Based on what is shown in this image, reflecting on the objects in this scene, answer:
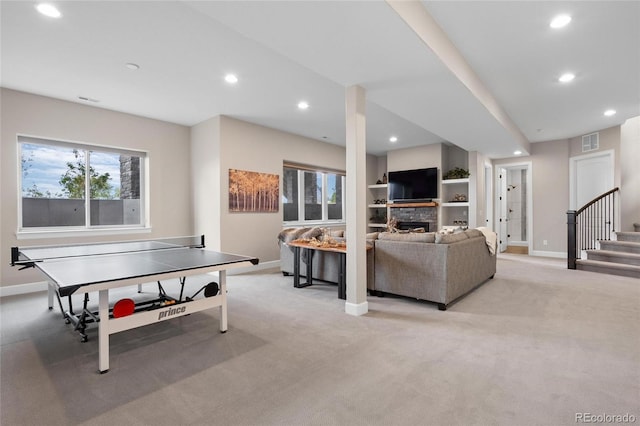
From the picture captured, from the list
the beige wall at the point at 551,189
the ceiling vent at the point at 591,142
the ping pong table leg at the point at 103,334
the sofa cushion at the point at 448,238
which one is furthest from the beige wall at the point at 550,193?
the ping pong table leg at the point at 103,334

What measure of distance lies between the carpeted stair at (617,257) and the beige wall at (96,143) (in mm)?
7457

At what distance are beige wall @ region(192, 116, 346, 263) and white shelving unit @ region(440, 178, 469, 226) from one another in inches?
151

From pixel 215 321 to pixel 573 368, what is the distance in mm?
2985

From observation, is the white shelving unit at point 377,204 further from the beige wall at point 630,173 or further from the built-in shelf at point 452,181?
the beige wall at point 630,173

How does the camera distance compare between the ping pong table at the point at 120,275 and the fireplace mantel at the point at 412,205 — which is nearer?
the ping pong table at the point at 120,275

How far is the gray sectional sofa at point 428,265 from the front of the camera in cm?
350

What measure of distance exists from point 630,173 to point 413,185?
14.0ft

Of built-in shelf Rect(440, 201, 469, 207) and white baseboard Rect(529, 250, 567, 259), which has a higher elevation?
built-in shelf Rect(440, 201, 469, 207)

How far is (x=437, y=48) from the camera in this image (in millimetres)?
2766

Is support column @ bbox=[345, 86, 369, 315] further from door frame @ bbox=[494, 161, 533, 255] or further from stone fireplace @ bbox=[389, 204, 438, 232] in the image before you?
door frame @ bbox=[494, 161, 533, 255]

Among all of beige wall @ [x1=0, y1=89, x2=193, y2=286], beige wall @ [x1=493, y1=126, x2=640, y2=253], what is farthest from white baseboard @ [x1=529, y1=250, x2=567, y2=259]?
beige wall @ [x1=0, y1=89, x2=193, y2=286]

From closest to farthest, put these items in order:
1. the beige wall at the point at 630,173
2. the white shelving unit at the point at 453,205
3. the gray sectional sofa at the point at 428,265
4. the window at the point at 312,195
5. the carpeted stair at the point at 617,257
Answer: the gray sectional sofa at the point at 428,265
the carpeted stair at the point at 617,257
the beige wall at the point at 630,173
the window at the point at 312,195
the white shelving unit at the point at 453,205

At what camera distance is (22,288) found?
169 inches

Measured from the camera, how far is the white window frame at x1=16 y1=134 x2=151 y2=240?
14.3ft
